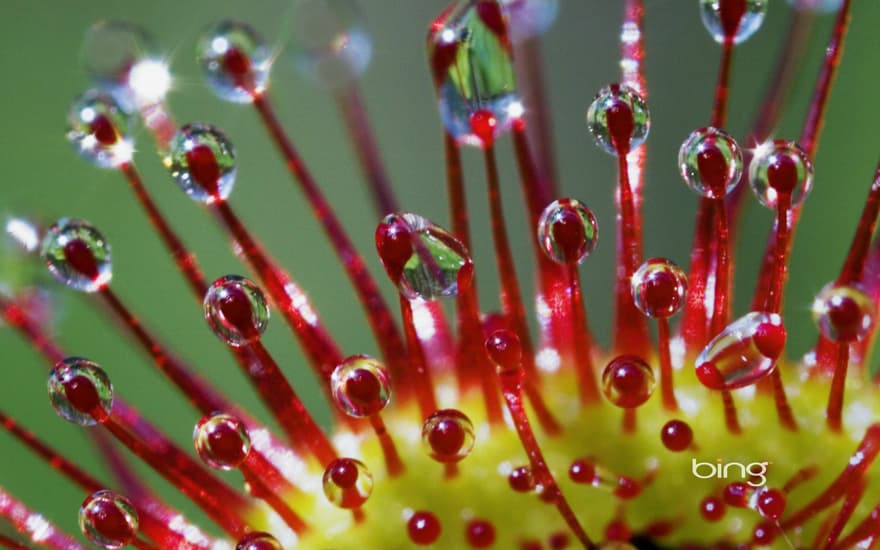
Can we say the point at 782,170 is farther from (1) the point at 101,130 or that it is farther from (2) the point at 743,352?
(1) the point at 101,130

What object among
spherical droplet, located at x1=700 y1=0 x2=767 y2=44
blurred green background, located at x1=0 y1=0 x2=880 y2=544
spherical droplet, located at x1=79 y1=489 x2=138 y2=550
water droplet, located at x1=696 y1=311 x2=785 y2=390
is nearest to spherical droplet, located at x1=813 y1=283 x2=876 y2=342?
water droplet, located at x1=696 y1=311 x2=785 y2=390

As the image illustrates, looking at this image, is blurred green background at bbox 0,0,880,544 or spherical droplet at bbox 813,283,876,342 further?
blurred green background at bbox 0,0,880,544

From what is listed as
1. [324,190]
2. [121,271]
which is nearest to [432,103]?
[324,190]

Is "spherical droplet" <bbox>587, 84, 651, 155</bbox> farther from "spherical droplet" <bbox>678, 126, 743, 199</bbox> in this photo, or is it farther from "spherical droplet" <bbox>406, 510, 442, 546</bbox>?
"spherical droplet" <bbox>406, 510, 442, 546</bbox>

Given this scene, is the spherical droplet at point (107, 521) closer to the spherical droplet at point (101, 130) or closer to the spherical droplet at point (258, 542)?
the spherical droplet at point (258, 542)

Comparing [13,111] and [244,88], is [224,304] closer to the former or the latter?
[244,88]

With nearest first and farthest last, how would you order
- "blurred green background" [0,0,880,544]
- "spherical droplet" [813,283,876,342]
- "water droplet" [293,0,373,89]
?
1. "spherical droplet" [813,283,876,342]
2. "water droplet" [293,0,373,89]
3. "blurred green background" [0,0,880,544]

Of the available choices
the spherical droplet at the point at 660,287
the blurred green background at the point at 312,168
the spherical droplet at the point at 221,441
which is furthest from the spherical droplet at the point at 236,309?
the blurred green background at the point at 312,168
